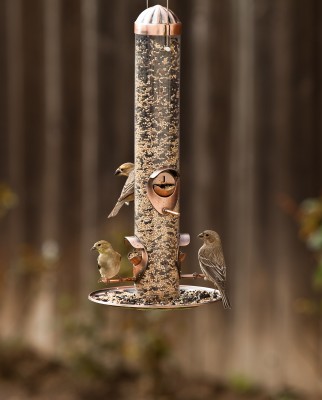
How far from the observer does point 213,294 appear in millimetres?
4684

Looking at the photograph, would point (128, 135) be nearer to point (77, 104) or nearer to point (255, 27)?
point (77, 104)

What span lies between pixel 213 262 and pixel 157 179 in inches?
16.2

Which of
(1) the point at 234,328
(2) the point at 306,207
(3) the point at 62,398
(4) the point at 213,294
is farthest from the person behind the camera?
(3) the point at 62,398

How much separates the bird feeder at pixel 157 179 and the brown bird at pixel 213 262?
5cm

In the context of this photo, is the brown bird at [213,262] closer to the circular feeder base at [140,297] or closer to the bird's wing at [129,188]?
the circular feeder base at [140,297]

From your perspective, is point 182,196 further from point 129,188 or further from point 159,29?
point 159,29

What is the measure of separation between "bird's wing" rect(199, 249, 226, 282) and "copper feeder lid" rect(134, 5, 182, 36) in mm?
923

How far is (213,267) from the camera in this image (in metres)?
4.71

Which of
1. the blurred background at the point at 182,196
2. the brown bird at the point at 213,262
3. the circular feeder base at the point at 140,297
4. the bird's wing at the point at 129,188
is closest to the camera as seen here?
the circular feeder base at the point at 140,297

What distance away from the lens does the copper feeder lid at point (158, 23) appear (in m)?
4.52

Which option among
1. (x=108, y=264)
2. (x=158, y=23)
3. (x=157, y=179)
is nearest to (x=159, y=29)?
(x=158, y=23)

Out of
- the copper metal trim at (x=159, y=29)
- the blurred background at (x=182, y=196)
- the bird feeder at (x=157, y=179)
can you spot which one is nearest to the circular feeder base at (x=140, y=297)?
the bird feeder at (x=157, y=179)

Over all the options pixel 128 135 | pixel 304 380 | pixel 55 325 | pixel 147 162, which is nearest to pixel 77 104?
pixel 128 135

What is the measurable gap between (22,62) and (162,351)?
222 cm
